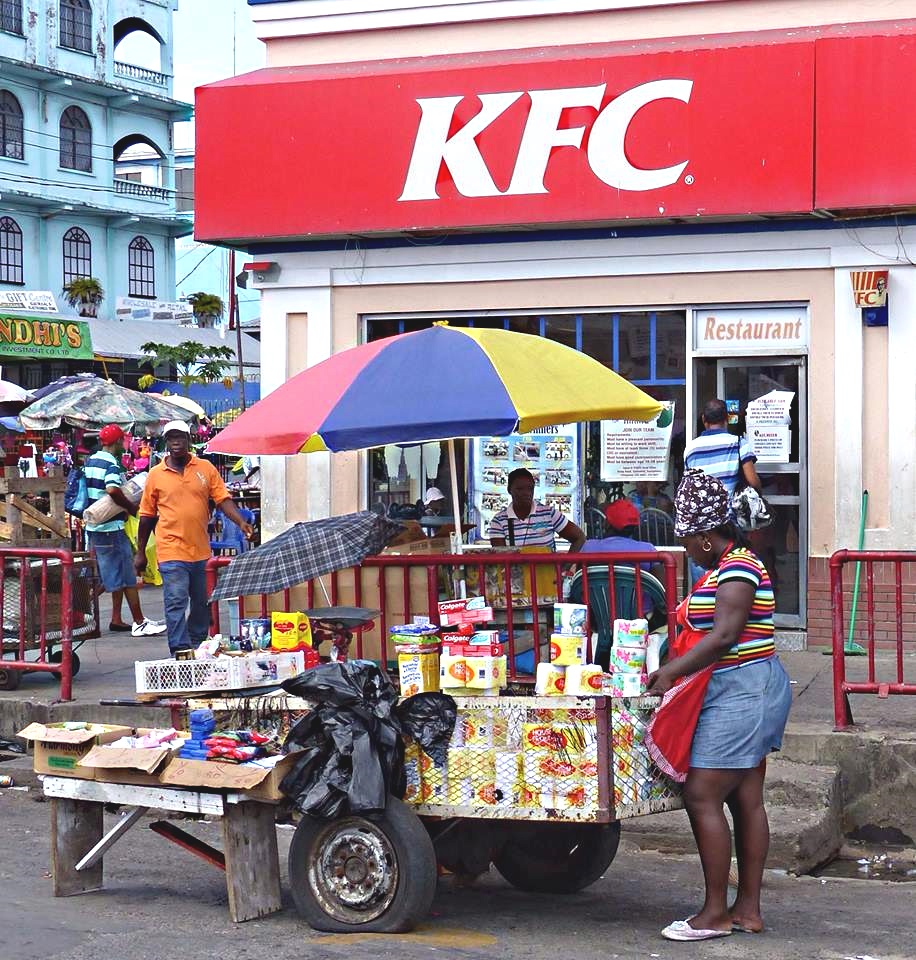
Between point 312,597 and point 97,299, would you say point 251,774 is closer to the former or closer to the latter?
point 312,597

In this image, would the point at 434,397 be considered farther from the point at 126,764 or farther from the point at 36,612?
the point at 36,612

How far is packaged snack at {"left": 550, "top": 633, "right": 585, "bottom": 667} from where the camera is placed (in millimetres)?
6363

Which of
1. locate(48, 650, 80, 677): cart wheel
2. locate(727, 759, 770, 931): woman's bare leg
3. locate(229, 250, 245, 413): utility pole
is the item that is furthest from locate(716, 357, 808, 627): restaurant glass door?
locate(229, 250, 245, 413): utility pole

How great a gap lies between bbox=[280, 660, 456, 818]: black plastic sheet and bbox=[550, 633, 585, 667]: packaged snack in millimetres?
559

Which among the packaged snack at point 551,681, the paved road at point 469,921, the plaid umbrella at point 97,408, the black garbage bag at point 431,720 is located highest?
the plaid umbrella at point 97,408

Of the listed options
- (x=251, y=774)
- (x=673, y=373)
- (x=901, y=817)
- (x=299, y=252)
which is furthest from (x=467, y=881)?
(x=299, y=252)

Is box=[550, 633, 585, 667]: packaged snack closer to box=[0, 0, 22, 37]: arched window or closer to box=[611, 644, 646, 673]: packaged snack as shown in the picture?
box=[611, 644, 646, 673]: packaged snack

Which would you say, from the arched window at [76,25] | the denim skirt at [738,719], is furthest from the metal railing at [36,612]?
the arched window at [76,25]

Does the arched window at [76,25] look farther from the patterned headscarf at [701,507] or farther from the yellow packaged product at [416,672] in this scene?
the patterned headscarf at [701,507]

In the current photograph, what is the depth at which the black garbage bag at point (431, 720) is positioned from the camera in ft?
19.8

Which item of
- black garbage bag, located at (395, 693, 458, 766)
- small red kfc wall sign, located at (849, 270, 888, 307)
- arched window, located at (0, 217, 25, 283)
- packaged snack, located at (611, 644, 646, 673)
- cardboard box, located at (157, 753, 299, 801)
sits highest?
arched window, located at (0, 217, 25, 283)

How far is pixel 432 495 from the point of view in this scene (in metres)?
12.6

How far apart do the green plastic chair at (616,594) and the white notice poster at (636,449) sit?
3.35 metres

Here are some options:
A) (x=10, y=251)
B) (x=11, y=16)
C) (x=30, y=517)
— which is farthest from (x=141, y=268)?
(x=30, y=517)
